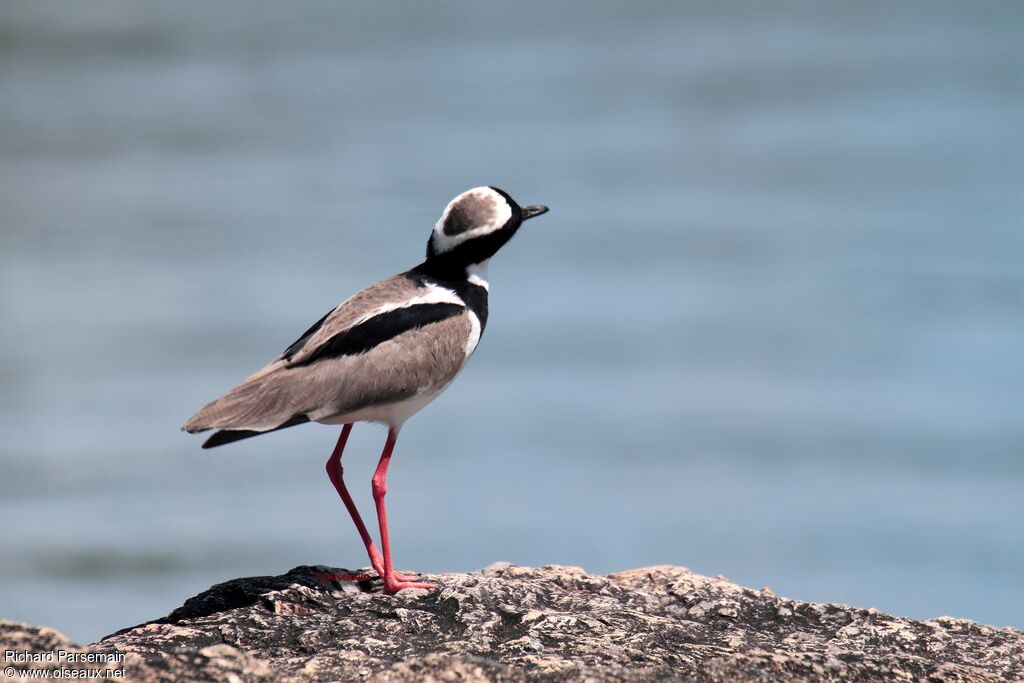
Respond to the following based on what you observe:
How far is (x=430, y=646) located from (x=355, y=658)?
0.52 m

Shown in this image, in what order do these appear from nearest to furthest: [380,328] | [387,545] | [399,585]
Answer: [399,585], [387,545], [380,328]

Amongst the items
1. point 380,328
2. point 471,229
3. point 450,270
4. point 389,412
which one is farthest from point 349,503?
point 471,229

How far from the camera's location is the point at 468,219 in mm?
8289

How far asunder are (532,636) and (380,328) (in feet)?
8.18

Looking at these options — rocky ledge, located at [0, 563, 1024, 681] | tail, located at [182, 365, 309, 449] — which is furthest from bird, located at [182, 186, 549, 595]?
rocky ledge, located at [0, 563, 1024, 681]

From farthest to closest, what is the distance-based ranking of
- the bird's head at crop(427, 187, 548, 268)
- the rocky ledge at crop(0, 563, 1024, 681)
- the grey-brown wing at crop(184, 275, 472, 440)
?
the bird's head at crop(427, 187, 548, 268) → the grey-brown wing at crop(184, 275, 472, 440) → the rocky ledge at crop(0, 563, 1024, 681)

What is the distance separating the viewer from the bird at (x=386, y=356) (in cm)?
722

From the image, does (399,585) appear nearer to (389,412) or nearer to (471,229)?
(389,412)

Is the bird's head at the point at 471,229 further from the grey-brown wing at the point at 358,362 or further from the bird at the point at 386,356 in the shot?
the grey-brown wing at the point at 358,362

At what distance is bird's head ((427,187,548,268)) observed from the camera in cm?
829

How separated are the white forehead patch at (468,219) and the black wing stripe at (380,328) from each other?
20.0 inches

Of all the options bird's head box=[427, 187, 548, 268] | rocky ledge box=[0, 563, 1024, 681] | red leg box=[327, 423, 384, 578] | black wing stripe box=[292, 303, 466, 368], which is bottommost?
rocky ledge box=[0, 563, 1024, 681]

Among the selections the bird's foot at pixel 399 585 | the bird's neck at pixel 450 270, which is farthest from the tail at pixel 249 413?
the bird's neck at pixel 450 270

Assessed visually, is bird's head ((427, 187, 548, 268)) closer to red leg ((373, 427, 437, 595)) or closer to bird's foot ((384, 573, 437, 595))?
red leg ((373, 427, 437, 595))
